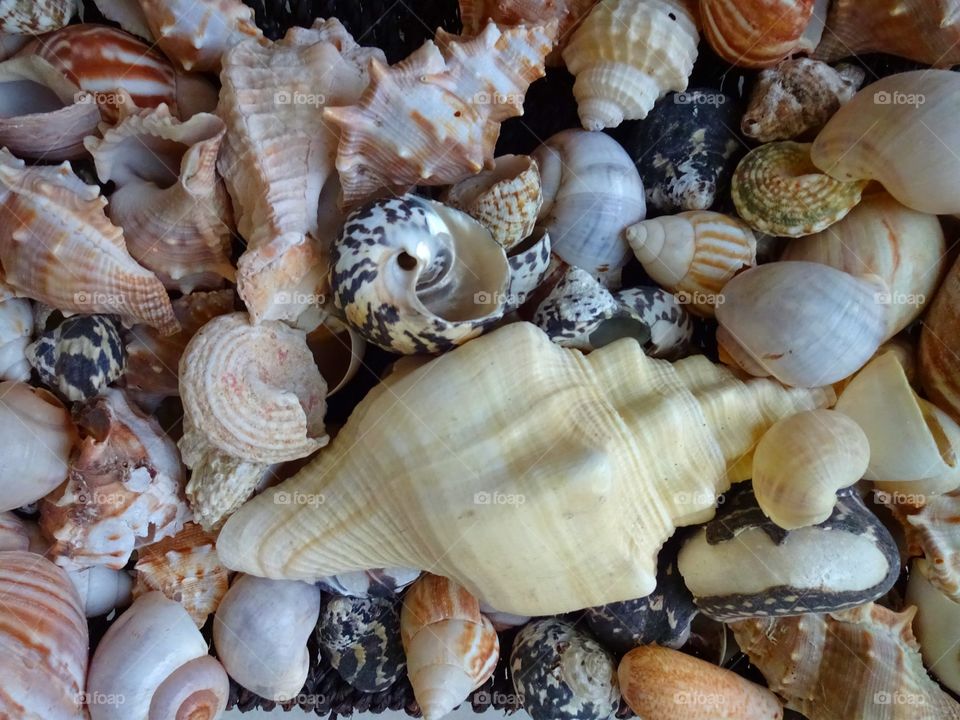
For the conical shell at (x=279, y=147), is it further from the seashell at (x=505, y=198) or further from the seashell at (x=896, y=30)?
the seashell at (x=896, y=30)

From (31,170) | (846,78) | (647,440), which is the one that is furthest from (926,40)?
(31,170)

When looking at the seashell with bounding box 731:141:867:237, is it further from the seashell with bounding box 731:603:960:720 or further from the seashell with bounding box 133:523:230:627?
the seashell with bounding box 133:523:230:627

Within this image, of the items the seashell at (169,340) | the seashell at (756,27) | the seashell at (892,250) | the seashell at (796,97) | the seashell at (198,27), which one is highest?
the seashell at (756,27)

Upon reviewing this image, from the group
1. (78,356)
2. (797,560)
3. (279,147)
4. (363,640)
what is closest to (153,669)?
(363,640)

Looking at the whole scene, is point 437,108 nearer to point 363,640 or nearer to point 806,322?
point 806,322

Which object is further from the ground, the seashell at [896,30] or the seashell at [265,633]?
the seashell at [896,30]

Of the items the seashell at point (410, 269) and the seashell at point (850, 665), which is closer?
the seashell at point (410, 269)

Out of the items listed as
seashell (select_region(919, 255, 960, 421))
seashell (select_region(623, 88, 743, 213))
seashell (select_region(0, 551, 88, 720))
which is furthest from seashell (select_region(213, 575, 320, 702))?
seashell (select_region(919, 255, 960, 421))

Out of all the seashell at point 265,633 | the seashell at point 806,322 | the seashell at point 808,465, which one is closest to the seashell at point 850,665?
the seashell at point 808,465
